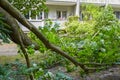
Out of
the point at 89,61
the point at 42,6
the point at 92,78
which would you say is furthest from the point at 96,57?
the point at 42,6

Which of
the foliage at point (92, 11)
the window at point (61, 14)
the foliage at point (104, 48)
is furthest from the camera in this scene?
the window at point (61, 14)

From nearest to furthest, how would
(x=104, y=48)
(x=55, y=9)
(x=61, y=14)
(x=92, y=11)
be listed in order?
(x=104, y=48) < (x=92, y=11) < (x=55, y=9) < (x=61, y=14)

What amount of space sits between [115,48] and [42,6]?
7116 mm

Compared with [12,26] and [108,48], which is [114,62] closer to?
[108,48]

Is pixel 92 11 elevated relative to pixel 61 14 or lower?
elevated

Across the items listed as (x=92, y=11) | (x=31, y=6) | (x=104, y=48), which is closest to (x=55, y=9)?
(x=92, y=11)

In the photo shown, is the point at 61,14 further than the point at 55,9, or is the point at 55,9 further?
the point at 61,14

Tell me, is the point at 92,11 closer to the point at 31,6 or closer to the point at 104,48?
the point at 31,6

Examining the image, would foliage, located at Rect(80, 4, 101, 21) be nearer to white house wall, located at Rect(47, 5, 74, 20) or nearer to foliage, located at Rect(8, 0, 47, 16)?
foliage, located at Rect(8, 0, 47, 16)

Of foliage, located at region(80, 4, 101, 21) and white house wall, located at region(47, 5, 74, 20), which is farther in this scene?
white house wall, located at region(47, 5, 74, 20)

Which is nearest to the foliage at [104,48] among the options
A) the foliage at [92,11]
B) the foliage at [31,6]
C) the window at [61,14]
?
the foliage at [31,6]

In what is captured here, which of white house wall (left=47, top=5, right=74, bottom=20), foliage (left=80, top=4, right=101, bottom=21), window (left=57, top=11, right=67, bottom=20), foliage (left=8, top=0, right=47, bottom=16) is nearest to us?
foliage (left=8, top=0, right=47, bottom=16)

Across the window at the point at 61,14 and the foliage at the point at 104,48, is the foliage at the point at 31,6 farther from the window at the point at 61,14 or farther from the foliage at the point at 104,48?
the window at the point at 61,14

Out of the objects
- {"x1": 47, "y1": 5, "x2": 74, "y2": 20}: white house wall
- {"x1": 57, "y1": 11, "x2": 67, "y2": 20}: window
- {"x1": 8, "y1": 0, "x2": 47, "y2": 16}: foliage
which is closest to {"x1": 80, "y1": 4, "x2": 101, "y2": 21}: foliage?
{"x1": 8, "y1": 0, "x2": 47, "y2": 16}: foliage
